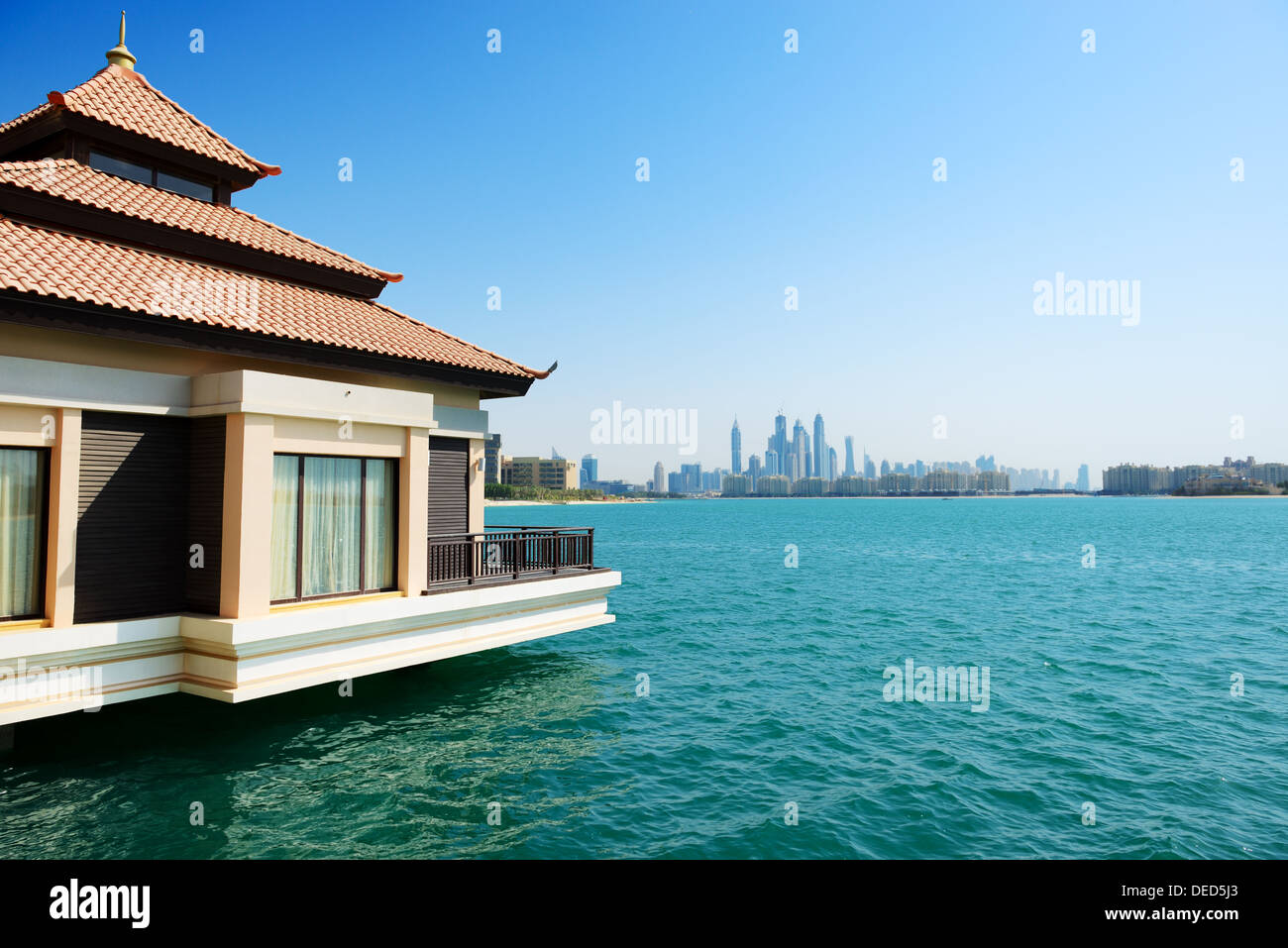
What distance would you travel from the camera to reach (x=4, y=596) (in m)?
11.1

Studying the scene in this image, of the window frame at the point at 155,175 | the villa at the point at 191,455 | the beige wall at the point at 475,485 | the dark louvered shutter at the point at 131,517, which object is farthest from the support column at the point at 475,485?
the window frame at the point at 155,175

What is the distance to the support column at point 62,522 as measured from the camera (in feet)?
37.2

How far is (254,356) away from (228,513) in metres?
3.39

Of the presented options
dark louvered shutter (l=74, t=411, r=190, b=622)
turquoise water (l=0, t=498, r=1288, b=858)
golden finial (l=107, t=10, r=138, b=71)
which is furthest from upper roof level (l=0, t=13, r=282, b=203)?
turquoise water (l=0, t=498, r=1288, b=858)

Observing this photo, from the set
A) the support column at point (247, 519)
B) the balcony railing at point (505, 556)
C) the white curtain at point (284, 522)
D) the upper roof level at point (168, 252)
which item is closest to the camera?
the support column at point (247, 519)

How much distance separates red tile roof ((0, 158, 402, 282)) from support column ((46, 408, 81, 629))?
4.74 m

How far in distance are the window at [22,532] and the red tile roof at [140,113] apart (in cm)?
853

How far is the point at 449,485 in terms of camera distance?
699 inches

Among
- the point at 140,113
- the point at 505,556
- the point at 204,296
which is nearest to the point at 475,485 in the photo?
the point at 505,556

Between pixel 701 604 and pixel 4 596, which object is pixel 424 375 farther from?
pixel 701 604

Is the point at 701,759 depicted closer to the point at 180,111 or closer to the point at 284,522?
the point at 284,522

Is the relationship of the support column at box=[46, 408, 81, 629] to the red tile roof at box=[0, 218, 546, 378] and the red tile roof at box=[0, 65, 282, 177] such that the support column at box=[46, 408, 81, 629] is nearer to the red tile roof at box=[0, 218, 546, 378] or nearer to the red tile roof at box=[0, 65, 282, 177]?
the red tile roof at box=[0, 218, 546, 378]

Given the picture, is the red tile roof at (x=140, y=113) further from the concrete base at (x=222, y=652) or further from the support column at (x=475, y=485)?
the concrete base at (x=222, y=652)
